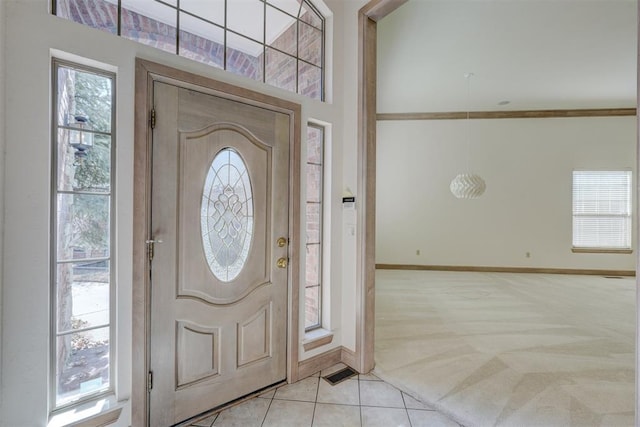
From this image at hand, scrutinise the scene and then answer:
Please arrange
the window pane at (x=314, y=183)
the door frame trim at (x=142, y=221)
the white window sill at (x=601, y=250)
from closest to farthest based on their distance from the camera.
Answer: the door frame trim at (x=142, y=221) < the window pane at (x=314, y=183) < the white window sill at (x=601, y=250)

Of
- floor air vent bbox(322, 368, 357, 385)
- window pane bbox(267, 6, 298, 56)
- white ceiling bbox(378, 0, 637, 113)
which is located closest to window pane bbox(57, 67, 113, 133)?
window pane bbox(267, 6, 298, 56)

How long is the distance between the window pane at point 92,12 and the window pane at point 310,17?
130 cm

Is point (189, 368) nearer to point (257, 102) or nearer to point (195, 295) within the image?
point (195, 295)

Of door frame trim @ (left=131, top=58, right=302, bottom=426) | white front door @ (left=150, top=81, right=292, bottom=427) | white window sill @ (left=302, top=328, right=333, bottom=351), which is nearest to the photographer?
door frame trim @ (left=131, top=58, right=302, bottom=426)

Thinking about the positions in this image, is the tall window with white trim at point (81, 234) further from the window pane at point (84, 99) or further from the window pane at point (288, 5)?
the window pane at point (288, 5)

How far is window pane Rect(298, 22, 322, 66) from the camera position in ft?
7.34

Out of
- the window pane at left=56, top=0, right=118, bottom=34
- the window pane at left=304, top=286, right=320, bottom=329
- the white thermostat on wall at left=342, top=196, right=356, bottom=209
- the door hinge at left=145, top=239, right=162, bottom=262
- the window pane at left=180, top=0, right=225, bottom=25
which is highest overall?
the window pane at left=180, top=0, right=225, bottom=25

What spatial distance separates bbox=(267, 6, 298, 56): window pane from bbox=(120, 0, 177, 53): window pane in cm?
64

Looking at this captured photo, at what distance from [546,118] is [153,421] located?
781 cm

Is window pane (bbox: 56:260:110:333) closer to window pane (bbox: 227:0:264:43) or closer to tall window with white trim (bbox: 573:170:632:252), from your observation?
window pane (bbox: 227:0:264:43)

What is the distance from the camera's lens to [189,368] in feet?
5.53

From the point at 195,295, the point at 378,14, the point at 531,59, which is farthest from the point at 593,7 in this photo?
the point at 195,295

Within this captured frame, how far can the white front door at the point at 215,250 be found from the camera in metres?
1.58

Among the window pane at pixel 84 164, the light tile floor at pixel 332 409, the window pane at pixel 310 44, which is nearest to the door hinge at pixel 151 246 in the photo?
the window pane at pixel 84 164
